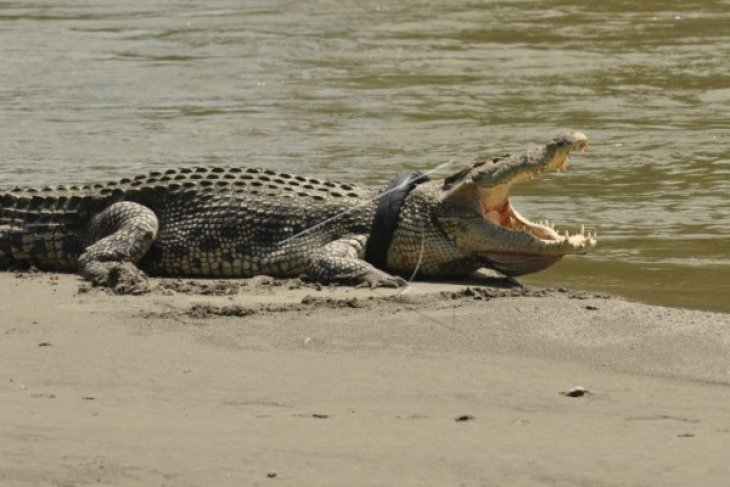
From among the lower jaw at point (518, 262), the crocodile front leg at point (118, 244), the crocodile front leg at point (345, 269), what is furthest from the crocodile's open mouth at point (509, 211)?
the crocodile front leg at point (118, 244)

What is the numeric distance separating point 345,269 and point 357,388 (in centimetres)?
226

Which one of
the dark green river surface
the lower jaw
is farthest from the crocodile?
the dark green river surface

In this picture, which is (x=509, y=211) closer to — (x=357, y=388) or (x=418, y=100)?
(x=357, y=388)

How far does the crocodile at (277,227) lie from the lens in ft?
27.0

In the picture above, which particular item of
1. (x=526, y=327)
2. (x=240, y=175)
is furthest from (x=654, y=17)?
(x=526, y=327)

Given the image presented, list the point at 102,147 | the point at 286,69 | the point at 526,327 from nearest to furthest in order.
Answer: the point at 526,327
the point at 102,147
the point at 286,69

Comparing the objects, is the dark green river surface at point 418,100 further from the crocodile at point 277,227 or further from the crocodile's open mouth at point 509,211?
the crocodile at point 277,227

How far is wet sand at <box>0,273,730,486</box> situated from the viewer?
4.91m

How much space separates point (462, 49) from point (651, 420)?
40.1 feet

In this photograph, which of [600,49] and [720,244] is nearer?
[720,244]

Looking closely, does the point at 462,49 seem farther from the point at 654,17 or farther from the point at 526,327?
the point at 526,327

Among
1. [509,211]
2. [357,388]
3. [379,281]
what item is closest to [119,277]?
[379,281]

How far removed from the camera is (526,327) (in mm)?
6809

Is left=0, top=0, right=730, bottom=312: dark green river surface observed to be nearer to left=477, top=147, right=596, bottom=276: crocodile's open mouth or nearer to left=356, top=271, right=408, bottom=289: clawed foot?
left=477, top=147, right=596, bottom=276: crocodile's open mouth
